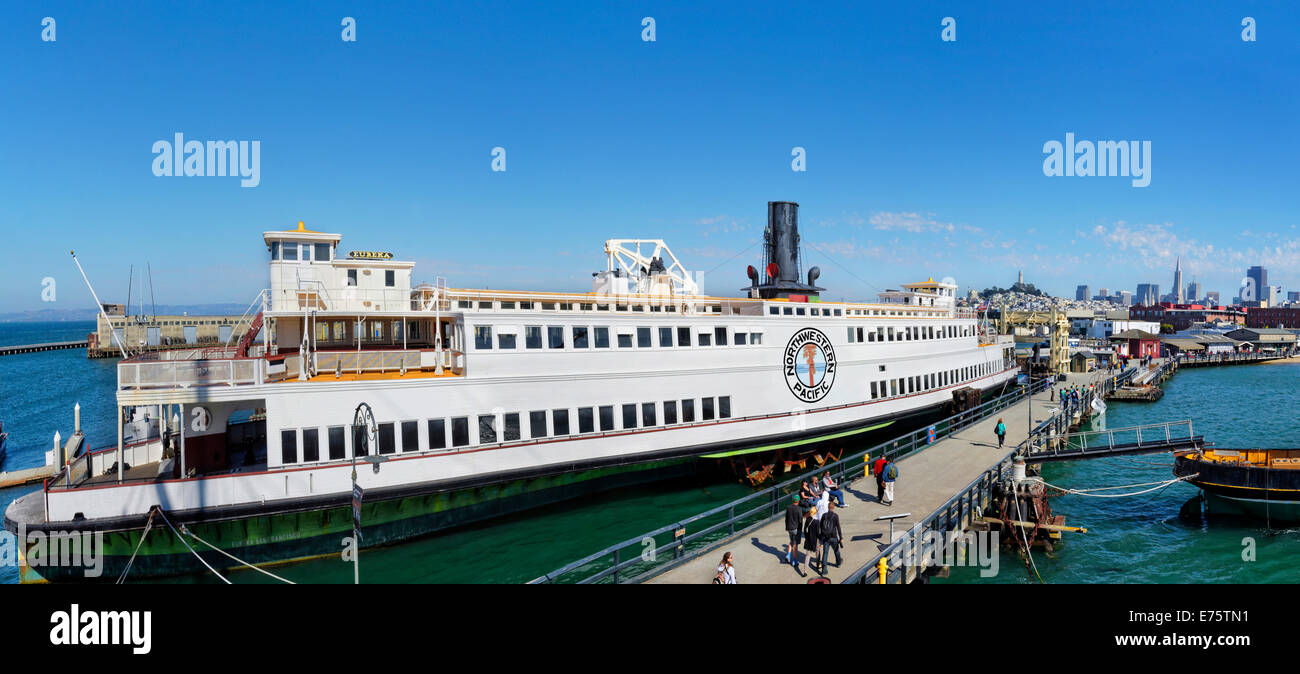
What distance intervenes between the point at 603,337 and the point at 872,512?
417 inches

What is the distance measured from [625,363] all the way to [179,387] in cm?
1318

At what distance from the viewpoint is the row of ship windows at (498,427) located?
17.9m

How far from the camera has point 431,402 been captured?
63.0ft

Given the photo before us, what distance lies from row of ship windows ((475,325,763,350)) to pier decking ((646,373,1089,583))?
769 cm

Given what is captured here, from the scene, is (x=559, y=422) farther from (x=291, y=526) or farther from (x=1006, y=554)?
(x=1006, y=554)

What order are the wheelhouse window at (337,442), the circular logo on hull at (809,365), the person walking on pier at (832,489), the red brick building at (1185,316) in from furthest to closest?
1. the red brick building at (1185,316)
2. the circular logo on hull at (809,365)
3. the wheelhouse window at (337,442)
4. the person walking on pier at (832,489)

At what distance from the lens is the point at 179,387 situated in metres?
16.8

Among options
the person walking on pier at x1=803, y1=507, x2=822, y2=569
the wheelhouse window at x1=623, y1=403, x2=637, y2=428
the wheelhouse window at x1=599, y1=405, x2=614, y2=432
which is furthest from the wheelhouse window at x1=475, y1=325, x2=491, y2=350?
the person walking on pier at x1=803, y1=507, x2=822, y2=569

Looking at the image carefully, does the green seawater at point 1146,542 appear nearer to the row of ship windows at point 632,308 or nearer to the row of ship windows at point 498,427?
the row of ship windows at point 498,427

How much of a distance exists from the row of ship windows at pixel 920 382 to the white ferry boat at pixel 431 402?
654mm

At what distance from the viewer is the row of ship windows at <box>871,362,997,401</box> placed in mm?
31131

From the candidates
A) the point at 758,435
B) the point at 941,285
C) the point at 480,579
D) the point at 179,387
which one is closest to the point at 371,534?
the point at 480,579

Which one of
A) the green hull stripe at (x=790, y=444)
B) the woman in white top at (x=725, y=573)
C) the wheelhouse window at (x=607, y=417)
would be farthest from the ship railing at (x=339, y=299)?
the woman in white top at (x=725, y=573)
